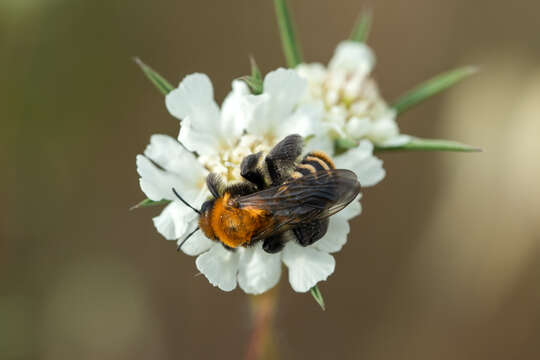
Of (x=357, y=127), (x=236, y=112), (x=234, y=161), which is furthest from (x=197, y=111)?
(x=357, y=127)

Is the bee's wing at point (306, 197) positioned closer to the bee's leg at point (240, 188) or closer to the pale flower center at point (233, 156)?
the bee's leg at point (240, 188)

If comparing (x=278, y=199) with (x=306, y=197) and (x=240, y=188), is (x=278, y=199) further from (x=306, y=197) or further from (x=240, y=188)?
(x=240, y=188)

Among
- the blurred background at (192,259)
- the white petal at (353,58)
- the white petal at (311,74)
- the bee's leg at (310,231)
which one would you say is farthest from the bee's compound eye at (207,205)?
the blurred background at (192,259)

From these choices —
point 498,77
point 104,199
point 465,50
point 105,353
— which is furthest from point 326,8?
point 105,353

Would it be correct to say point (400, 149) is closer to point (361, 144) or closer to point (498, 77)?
point (361, 144)

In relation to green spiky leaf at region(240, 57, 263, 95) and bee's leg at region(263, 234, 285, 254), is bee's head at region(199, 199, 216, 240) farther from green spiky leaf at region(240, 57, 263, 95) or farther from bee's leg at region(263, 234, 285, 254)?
green spiky leaf at region(240, 57, 263, 95)

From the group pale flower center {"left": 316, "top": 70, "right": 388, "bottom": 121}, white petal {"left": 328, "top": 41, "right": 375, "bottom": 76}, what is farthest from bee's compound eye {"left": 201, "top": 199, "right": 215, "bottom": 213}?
white petal {"left": 328, "top": 41, "right": 375, "bottom": 76}
